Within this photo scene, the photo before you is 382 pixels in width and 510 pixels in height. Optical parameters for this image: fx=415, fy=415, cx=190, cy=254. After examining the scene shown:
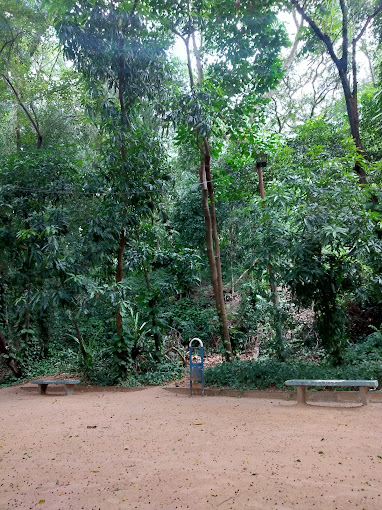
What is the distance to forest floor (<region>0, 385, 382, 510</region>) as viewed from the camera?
9.29ft

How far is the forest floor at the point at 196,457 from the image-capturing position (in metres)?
2.83

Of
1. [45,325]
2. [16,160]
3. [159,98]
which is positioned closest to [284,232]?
[159,98]

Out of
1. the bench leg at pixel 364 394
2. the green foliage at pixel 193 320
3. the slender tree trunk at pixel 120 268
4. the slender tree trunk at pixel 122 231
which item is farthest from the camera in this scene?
the green foliage at pixel 193 320

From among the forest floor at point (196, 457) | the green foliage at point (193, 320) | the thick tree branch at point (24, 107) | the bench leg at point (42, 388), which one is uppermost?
the thick tree branch at point (24, 107)

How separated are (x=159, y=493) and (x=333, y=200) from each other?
4896 mm

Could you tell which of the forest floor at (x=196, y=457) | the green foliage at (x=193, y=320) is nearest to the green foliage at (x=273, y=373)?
the forest floor at (x=196, y=457)

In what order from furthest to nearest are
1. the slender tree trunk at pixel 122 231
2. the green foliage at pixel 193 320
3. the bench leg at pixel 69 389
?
1. the green foliage at pixel 193 320
2. the slender tree trunk at pixel 122 231
3. the bench leg at pixel 69 389

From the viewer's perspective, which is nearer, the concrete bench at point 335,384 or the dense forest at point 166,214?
the concrete bench at point 335,384

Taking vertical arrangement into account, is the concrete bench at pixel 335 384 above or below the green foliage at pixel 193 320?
below

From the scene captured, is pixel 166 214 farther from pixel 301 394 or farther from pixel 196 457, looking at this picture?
pixel 196 457

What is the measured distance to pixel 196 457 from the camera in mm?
3648

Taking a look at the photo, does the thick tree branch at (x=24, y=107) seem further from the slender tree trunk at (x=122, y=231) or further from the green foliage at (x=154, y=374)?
the green foliage at (x=154, y=374)

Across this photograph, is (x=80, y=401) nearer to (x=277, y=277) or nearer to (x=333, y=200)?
(x=277, y=277)

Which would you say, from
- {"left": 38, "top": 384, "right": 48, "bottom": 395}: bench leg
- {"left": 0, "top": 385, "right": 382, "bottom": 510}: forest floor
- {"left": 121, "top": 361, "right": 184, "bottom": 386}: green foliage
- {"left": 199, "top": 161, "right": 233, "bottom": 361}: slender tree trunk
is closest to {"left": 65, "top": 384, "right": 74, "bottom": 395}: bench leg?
{"left": 38, "top": 384, "right": 48, "bottom": 395}: bench leg
